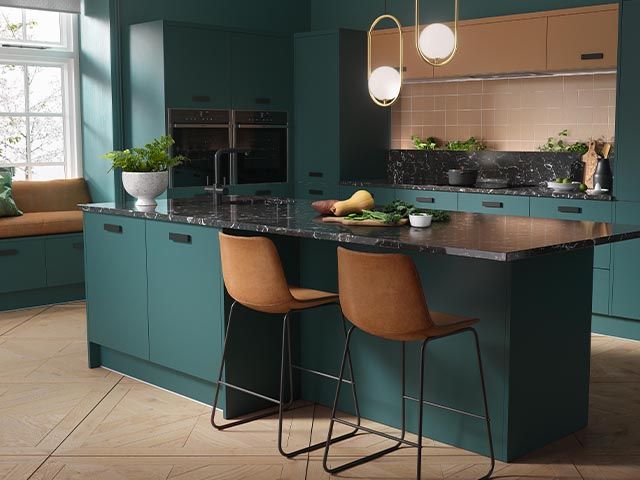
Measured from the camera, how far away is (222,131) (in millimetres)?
7418

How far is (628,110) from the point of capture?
5793 mm

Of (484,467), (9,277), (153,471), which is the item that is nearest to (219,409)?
(153,471)

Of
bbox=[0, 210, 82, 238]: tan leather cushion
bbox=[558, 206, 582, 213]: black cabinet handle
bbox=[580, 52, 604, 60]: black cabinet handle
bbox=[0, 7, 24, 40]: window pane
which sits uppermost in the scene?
bbox=[0, 7, 24, 40]: window pane

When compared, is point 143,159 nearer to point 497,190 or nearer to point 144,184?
point 144,184

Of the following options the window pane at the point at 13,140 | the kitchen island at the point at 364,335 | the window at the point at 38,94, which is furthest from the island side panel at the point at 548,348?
the window pane at the point at 13,140

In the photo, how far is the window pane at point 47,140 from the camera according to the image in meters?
7.62

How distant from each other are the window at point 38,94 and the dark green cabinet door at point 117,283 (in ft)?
8.96

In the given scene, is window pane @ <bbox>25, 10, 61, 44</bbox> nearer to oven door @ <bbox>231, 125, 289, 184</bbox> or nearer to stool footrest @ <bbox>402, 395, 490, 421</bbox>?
oven door @ <bbox>231, 125, 289, 184</bbox>

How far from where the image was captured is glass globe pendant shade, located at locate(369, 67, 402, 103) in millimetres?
4184

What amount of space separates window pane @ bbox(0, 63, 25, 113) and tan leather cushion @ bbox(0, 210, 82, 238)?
0.94 m

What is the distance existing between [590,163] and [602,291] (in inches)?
41.0

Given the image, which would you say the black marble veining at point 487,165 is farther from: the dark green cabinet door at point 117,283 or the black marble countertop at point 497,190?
the dark green cabinet door at point 117,283

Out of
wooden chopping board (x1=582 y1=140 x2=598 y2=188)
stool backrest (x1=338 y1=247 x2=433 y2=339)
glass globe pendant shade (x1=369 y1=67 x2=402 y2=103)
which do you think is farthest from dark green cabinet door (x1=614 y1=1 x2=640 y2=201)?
stool backrest (x1=338 y1=247 x2=433 y2=339)

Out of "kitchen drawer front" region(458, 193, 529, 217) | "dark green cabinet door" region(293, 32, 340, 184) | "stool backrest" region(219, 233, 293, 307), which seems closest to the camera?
"stool backrest" region(219, 233, 293, 307)
